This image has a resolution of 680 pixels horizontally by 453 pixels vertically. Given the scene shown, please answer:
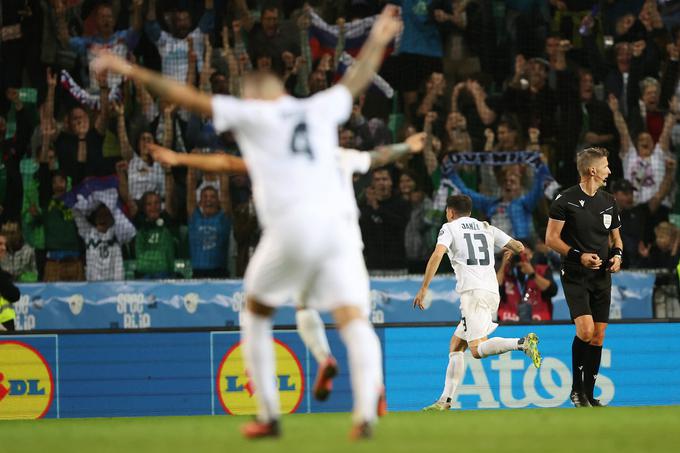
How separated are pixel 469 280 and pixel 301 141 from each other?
5.27m

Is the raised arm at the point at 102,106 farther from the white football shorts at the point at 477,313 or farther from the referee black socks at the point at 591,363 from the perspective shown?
the referee black socks at the point at 591,363

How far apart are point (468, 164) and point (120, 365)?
5.91 metres

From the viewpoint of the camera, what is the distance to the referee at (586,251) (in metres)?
10.8

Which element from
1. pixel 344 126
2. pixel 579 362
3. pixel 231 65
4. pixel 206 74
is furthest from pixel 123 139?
pixel 579 362

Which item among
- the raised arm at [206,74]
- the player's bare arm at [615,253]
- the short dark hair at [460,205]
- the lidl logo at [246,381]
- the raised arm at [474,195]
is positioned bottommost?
the lidl logo at [246,381]

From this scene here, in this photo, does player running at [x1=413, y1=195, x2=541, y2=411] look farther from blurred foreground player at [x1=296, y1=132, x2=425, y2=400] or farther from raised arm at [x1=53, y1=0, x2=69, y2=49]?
raised arm at [x1=53, y1=0, x2=69, y2=49]

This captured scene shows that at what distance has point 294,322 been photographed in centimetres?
1396

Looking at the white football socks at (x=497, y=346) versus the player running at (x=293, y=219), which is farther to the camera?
the white football socks at (x=497, y=346)

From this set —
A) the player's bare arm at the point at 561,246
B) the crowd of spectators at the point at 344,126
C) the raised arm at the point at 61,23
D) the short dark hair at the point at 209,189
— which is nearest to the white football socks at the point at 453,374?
the player's bare arm at the point at 561,246

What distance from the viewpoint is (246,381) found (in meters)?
12.1

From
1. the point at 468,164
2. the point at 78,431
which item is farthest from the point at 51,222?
the point at 78,431

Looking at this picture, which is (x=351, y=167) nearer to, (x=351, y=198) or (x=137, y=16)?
(x=351, y=198)

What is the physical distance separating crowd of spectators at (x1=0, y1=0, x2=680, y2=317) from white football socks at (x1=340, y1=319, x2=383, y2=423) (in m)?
8.06

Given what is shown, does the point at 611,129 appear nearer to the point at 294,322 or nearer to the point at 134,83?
the point at 294,322
